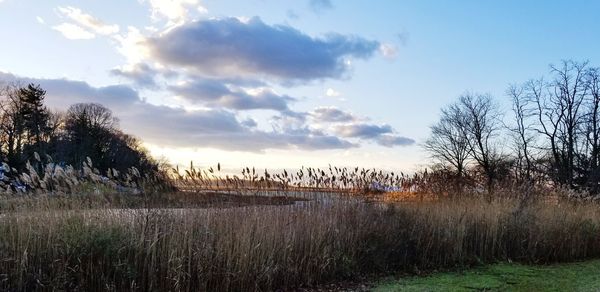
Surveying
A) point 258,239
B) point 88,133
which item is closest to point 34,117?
point 88,133

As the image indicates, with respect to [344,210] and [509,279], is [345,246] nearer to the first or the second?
[344,210]

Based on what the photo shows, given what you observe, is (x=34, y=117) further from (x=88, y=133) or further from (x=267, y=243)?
(x=267, y=243)

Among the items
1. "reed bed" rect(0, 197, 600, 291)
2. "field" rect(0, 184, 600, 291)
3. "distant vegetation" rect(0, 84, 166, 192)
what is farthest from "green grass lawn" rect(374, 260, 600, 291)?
"distant vegetation" rect(0, 84, 166, 192)

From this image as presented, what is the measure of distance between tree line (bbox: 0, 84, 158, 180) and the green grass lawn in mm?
33870

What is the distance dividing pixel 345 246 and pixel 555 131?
3245cm

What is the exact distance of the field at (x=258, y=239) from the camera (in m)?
5.84

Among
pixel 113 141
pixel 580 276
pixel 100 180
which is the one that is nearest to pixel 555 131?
pixel 580 276

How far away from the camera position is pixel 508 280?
26.2 feet

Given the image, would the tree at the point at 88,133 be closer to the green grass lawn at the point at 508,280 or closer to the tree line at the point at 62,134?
the tree line at the point at 62,134

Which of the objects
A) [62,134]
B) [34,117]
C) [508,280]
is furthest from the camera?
[62,134]

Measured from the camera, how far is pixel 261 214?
7.60 m

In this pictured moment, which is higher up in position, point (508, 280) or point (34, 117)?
point (34, 117)

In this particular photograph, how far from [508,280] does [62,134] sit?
53.3 m

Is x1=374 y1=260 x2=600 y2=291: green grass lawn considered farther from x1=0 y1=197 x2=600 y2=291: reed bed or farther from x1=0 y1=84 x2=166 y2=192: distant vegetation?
x1=0 y1=84 x2=166 y2=192: distant vegetation
